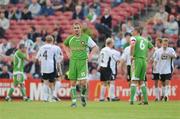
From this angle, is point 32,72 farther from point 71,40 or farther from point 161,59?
point 71,40

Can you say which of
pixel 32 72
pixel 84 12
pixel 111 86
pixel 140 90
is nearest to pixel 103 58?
pixel 111 86

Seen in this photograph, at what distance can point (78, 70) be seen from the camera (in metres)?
23.2

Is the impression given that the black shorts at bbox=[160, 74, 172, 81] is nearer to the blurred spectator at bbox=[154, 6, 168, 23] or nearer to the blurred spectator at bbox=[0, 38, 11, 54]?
the blurred spectator at bbox=[154, 6, 168, 23]

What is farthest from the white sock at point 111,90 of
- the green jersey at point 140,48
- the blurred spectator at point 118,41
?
the blurred spectator at point 118,41

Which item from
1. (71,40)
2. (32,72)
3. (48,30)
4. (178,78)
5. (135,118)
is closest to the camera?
(135,118)

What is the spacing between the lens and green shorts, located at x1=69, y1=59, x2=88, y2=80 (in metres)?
23.1

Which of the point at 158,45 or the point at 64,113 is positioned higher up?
the point at 158,45

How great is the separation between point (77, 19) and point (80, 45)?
14.4 m

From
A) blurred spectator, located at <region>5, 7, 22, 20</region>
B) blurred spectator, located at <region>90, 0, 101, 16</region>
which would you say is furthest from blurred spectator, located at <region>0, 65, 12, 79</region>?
blurred spectator, located at <region>90, 0, 101, 16</region>

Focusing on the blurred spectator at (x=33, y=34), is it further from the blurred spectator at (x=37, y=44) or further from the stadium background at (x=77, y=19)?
the blurred spectator at (x=37, y=44)

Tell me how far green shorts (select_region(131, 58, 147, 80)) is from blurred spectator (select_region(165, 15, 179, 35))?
983 centimetres

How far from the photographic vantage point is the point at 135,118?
18531mm

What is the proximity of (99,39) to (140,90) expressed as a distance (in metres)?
9.12

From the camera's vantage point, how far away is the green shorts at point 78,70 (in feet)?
75.9
